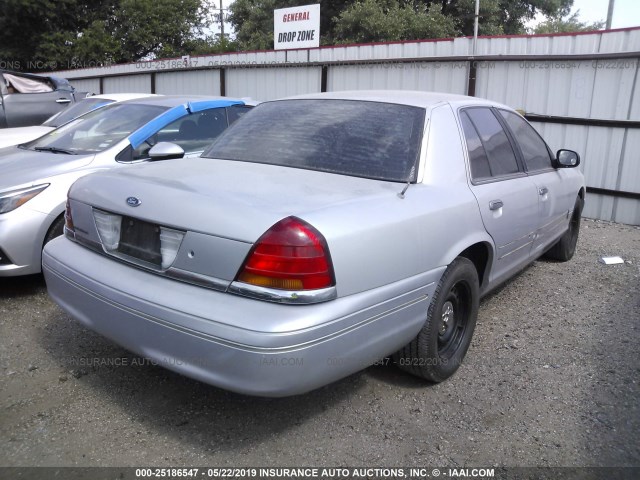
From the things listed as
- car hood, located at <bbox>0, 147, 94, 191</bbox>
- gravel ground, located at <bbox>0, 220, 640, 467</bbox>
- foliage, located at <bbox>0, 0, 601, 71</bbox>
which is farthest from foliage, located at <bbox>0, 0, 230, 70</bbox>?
gravel ground, located at <bbox>0, 220, 640, 467</bbox>

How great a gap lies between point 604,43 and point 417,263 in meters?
6.39

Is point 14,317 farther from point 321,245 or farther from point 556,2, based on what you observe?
point 556,2

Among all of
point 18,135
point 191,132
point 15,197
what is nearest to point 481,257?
point 191,132

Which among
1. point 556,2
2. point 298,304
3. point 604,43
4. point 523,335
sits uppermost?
point 556,2

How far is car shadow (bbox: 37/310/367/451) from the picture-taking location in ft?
9.21

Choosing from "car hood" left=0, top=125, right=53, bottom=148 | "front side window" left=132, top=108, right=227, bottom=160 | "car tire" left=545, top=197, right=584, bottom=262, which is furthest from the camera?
"car hood" left=0, top=125, right=53, bottom=148

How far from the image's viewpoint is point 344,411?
3.02 m

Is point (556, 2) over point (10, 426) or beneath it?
over

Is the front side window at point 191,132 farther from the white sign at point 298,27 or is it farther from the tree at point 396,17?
the tree at point 396,17

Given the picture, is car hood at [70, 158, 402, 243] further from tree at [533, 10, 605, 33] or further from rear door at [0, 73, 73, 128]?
tree at [533, 10, 605, 33]

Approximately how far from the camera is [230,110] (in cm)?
601

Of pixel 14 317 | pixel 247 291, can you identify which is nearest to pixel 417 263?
pixel 247 291

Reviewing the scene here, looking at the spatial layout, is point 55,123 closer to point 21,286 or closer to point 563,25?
point 21,286

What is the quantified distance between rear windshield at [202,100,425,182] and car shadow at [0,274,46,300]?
2.05 metres
